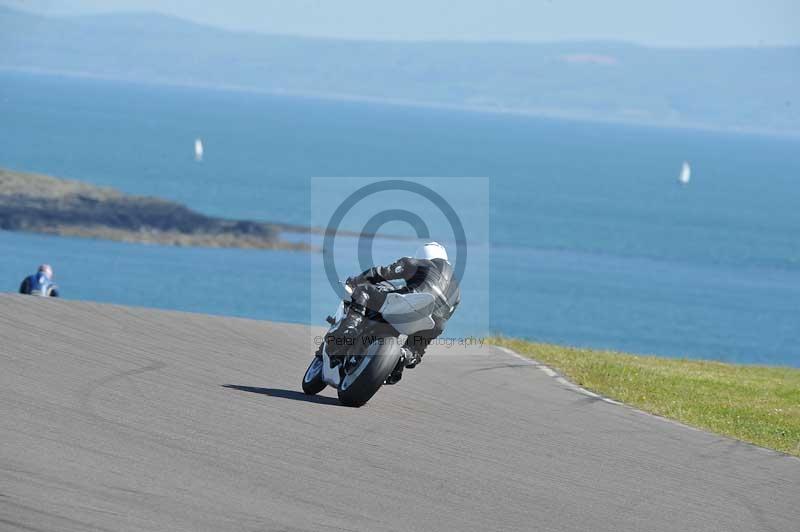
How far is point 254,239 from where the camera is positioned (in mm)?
99875

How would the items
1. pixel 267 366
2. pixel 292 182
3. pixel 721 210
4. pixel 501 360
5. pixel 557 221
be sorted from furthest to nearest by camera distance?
1. pixel 721 210
2. pixel 292 182
3. pixel 557 221
4. pixel 501 360
5. pixel 267 366

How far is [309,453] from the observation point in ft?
31.3

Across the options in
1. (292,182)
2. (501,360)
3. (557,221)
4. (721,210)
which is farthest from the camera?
(721,210)

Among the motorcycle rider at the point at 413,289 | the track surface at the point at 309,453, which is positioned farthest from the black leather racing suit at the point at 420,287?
the track surface at the point at 309,453

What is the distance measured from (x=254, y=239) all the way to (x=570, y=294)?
24.2 metres

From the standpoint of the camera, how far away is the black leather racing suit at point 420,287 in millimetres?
11133

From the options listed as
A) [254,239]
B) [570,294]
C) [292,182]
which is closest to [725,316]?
[570,294]

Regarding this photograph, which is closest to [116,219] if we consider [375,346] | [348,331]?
[348,331]

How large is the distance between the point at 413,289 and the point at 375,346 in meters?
0.58

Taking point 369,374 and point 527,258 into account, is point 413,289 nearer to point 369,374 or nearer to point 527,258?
point 369,374

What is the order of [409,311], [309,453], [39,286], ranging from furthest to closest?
[39,286], [409,311], [309,453]

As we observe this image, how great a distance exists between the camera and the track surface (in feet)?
25.5

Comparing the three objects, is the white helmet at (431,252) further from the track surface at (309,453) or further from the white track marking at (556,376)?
the white track marking at (556,376)

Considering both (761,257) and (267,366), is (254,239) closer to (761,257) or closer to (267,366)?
(761,257)
